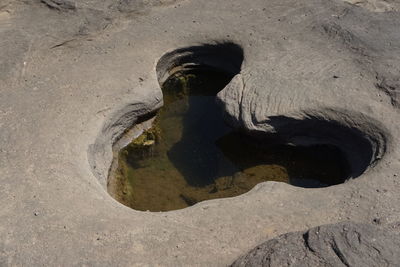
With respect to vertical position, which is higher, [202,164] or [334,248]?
[334,248]

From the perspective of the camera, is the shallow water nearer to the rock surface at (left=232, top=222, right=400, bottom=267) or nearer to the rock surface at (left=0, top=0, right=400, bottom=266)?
the rock surface at (left=0, top=0, right=400, bottom=266)

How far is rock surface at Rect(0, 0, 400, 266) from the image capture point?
5.57 meters

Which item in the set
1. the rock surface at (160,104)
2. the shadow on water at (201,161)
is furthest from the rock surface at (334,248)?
the shadow on water at (201,161)

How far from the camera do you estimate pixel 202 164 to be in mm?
7461

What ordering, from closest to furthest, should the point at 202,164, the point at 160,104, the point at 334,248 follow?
the point at 334,248, the point at 202,164, the point at 160,104

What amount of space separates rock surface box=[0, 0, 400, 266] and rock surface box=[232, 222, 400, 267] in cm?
51

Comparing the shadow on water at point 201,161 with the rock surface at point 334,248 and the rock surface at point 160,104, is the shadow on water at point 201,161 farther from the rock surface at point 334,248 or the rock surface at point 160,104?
the rock surface at point 334,248

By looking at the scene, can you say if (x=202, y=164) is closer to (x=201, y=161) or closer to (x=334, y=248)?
(x=201, y=161)

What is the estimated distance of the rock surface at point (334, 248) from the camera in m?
4.62

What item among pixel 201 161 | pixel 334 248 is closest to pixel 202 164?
pixel 201 161

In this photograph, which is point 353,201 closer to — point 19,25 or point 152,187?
point 152,187

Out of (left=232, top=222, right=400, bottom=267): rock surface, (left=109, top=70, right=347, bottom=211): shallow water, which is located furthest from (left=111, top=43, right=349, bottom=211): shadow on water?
(left=232, top=222, right=400, bottom=267): rock surface

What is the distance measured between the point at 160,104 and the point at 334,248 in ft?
13.1

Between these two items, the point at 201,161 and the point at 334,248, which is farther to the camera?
the point at 201,161
